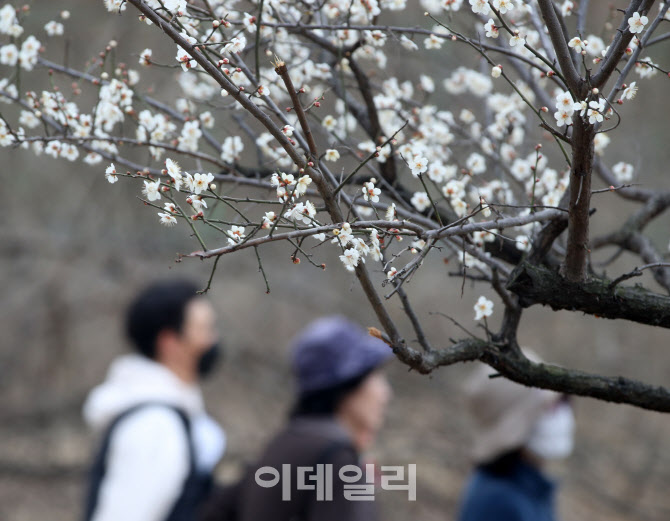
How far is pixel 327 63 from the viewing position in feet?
7.48

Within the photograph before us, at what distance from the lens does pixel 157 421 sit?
8.81 feet

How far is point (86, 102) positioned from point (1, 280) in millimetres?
1828

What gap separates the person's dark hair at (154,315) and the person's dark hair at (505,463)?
142cm

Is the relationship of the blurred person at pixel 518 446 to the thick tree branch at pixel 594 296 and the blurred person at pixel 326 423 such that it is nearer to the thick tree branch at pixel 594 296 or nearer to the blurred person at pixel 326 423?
the blurred person at pixel 326 423

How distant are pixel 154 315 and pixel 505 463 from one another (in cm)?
157

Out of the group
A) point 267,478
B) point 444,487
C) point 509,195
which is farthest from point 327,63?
point 444,487

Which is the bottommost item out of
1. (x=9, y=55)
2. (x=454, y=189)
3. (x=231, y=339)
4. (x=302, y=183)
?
(x=302, y=183)

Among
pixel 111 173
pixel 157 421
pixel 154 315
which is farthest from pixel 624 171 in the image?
pixel 154 315

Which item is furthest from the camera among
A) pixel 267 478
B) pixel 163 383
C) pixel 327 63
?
pixel 163 383

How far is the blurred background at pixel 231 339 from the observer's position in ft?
21.9

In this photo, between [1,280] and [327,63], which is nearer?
[327,63]

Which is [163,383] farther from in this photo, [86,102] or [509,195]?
[86,102]

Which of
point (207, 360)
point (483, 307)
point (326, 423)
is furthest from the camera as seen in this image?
point (207, 360)

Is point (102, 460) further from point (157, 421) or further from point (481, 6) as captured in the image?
point (481, 6)
